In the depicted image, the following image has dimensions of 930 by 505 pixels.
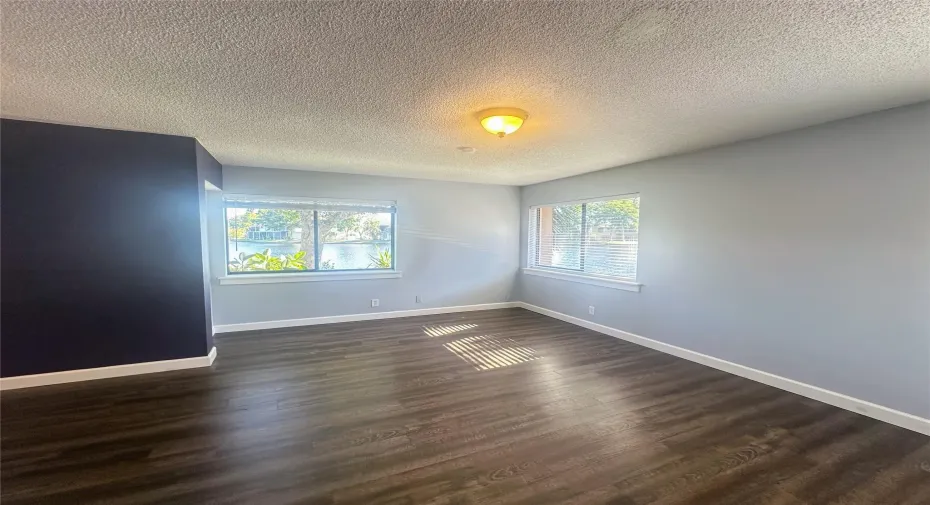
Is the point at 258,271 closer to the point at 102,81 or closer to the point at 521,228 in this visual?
the point at 102,81

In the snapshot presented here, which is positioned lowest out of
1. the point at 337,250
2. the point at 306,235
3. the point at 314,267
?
the point at 314,267

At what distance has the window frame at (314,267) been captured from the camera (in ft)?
15.7

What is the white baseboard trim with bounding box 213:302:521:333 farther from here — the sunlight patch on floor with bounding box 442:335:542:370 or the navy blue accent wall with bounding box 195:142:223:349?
the sunlight patch on floor with bounding box 442:335:542:370

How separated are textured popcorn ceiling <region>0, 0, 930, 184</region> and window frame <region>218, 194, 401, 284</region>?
176 cm

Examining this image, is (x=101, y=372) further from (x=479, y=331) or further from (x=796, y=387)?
(x=796, y=387)

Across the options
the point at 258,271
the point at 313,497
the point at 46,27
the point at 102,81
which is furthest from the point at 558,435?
the point at 258,271

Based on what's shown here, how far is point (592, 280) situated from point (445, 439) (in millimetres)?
3409

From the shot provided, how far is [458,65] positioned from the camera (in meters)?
1.94

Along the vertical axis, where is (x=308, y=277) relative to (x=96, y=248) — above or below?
below

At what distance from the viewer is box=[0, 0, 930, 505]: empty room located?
68.5 inches

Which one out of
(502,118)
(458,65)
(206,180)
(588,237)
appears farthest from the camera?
(588,237)

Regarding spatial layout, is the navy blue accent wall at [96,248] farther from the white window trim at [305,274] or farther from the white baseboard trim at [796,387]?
the white baseboard trim at [796,387]

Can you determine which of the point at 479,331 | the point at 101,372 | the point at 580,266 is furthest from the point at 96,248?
the point at 580,266

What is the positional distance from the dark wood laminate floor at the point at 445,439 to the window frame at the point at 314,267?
4.89 ft
